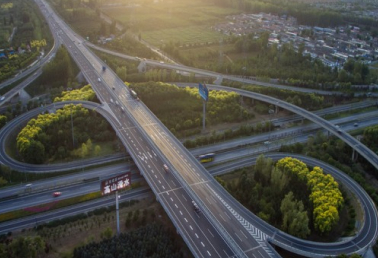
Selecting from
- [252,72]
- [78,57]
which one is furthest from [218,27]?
[78,57]

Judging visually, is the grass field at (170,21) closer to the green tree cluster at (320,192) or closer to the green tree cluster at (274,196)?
the green tree cluster at (274,196)

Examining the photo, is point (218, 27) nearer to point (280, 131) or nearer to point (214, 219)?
point (280, 131)

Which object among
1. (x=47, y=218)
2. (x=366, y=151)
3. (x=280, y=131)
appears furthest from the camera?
(x=280, y=131)

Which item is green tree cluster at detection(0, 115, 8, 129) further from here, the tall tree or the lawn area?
the lawn area

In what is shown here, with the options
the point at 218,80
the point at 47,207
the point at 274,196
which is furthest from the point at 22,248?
the point at 218,80

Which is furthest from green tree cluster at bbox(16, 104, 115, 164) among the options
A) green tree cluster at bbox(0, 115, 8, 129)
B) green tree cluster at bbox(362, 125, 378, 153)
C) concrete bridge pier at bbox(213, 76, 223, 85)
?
green tree cluster at bbox(362, 125, 378, 153)

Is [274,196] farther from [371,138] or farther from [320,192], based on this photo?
[371,138]
